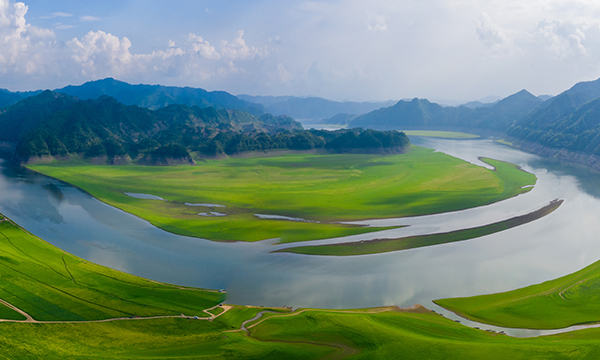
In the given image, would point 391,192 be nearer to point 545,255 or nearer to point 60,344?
point 545,255

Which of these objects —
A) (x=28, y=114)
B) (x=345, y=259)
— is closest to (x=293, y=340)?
(x=345, y=259)

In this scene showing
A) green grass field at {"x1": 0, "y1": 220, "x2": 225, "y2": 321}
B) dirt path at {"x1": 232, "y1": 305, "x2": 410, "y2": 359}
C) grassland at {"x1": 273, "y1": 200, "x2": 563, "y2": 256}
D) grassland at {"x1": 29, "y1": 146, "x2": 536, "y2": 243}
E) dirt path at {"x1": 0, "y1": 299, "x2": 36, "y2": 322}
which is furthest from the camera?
grassland at {"x1": 29, "y1": 146, "x2": 536, "y2": 243}

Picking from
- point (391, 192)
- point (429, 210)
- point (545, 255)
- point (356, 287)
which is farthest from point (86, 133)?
point (545, 255)

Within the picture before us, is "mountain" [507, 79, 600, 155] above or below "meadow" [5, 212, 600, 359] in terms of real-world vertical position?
above

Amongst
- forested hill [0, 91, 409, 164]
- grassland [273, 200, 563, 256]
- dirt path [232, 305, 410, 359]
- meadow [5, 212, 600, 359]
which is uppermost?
forested hill [0, 91, 409, 164]

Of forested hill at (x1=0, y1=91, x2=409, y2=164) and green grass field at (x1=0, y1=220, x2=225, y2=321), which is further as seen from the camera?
forested hill at (x1=0, y1=91, x2=409, y2=164)

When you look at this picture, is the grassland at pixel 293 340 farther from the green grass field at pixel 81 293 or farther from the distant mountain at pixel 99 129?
the distant mountain at pixel 99 129

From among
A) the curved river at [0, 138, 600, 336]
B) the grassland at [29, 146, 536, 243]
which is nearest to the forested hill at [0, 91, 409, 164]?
the grassland at [29, 146, 536, 243]

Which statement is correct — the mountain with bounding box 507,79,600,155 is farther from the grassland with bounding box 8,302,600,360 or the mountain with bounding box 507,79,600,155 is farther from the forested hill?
the grassland with bounding box 8,302,600,360
